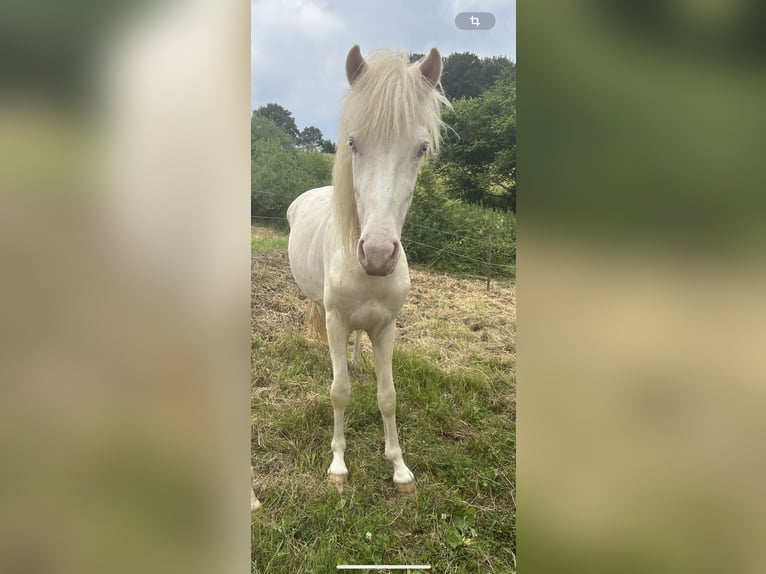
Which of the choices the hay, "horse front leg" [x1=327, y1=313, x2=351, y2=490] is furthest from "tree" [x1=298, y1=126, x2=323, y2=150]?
"horse front leg" [x1=327, y1=313, x2=351, y2=490]

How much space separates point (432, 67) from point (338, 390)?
4.06 feet

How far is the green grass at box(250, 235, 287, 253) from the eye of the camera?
5.04 feet

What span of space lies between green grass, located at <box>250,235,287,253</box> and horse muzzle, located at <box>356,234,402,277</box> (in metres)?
0.42

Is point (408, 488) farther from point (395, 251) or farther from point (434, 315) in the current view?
point (395, 251)
